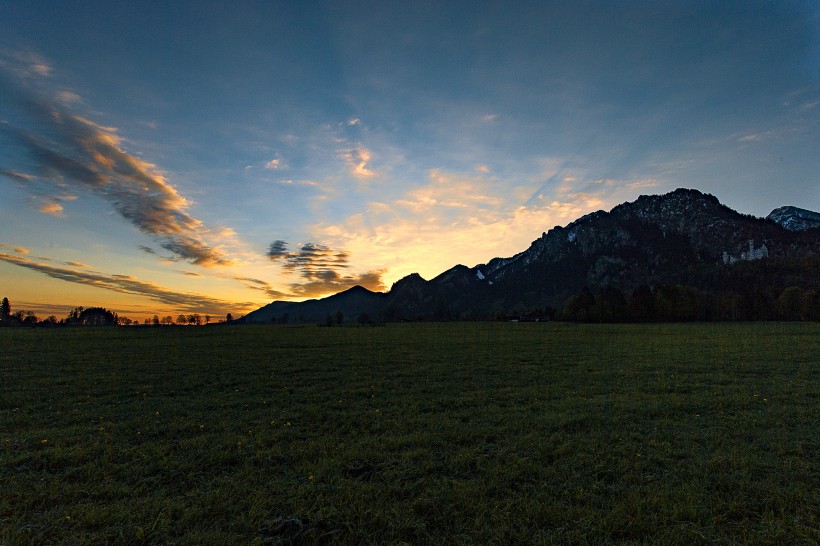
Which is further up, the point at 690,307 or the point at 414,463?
the point at 690,307

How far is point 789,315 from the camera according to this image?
4218 inches

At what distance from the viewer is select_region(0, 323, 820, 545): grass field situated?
6695mm

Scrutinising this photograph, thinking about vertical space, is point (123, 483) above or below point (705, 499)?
above

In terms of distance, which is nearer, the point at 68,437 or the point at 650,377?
the point at 68,437

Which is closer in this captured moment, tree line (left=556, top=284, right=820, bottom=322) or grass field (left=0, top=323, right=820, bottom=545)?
grass field (left=0, top=323, right=820, bottom=545)

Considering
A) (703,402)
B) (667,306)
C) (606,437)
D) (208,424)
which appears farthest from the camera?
(667,306)

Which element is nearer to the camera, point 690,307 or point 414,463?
point 414,463

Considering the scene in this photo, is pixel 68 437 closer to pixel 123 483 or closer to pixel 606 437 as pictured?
pixel 123 483

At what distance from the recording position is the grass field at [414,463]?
22.0ft

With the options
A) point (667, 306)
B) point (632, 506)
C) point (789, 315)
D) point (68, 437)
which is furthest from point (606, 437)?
point (789, 315)

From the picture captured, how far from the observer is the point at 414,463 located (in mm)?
9750

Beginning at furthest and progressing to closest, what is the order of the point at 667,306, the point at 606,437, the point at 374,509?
the point at 667,306 → the point at 606,437 → the point at 374,509

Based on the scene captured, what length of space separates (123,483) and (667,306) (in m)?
139

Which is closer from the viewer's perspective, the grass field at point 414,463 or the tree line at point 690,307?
the grass field at point 414,463
